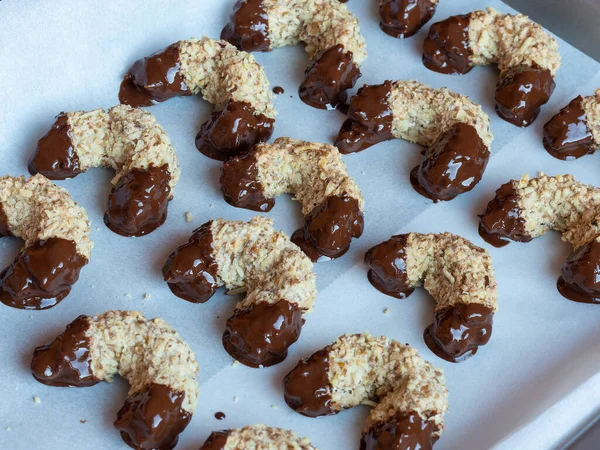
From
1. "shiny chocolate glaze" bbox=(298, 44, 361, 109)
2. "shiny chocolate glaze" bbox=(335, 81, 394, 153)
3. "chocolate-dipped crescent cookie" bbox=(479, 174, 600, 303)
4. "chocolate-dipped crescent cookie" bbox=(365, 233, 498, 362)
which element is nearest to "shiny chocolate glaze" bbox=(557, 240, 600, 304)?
"chocolate-dipped crescent cookie" bbox=(479, 174, 600, 303)

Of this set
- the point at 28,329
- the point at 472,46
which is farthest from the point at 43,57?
the point at 472,46

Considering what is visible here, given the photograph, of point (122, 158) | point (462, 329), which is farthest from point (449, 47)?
point (122, 158)

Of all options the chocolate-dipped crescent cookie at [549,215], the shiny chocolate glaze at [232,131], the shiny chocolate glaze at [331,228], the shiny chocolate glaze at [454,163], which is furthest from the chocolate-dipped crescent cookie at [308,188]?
the chocolate-dipped crescent cookie at [549,215]

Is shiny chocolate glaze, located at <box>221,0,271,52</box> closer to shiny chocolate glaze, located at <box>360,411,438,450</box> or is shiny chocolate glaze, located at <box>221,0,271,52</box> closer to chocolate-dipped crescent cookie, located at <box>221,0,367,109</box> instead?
chocolate-dipped crescent cookie, located at <box>221,0,367,109</box>

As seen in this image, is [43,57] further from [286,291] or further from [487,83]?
[487,83]

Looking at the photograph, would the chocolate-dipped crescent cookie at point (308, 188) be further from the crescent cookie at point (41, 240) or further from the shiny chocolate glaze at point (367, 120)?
the crescent cookie at point (41, 240)

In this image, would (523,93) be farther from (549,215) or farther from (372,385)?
(372,385)

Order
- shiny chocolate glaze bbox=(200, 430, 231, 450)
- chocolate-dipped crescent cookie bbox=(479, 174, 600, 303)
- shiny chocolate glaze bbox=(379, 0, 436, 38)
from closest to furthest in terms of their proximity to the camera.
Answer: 1. shiny chocolate glaze bbox=(200, 430, 231, 450)
2. chocolate-dipped crescent cookie bbox=(479, 174, 600, 303)
3. shiny chocolate glaze bbox=(379, 0, 436, 38)
